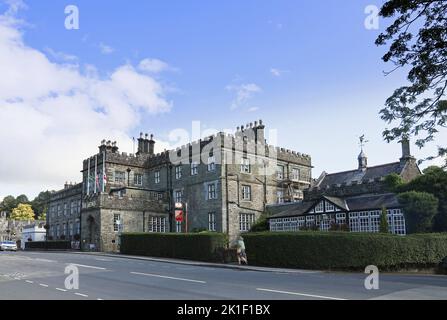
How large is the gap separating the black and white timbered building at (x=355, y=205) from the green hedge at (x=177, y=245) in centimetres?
945

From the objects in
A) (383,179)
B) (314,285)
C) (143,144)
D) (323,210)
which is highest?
(143,144)

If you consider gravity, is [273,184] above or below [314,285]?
above

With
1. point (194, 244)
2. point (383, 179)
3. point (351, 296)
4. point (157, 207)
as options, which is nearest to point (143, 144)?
point (157, 207)

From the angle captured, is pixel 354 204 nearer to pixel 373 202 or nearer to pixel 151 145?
pixel 373 202

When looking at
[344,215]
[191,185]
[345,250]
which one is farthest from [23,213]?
[345,250]

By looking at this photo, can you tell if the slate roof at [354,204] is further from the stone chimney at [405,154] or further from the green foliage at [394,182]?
the stone chimney at [405,154]

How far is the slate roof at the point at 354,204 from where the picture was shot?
3259 cm

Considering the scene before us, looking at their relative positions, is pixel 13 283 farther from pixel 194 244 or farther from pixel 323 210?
pixel 323 210

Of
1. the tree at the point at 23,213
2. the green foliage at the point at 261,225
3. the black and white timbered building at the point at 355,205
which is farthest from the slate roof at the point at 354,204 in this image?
the tree at the point at 23,213

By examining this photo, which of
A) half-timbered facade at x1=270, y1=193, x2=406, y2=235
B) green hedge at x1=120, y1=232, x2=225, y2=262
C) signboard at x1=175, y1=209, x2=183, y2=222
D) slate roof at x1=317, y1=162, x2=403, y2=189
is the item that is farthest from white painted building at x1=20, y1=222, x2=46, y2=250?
slate roof at x1=317, y1=162, x2=403, y2=189

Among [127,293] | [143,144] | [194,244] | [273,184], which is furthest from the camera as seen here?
[143,144]
